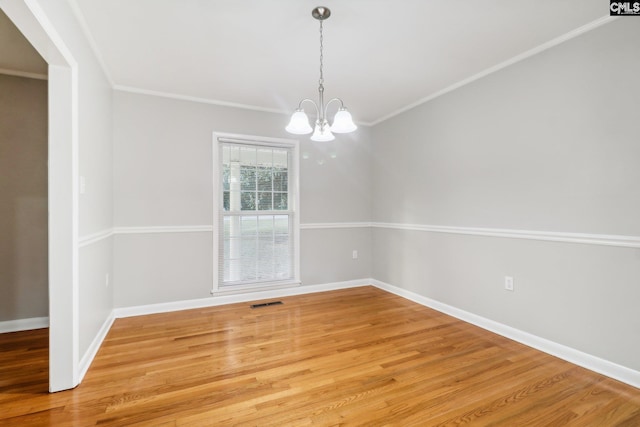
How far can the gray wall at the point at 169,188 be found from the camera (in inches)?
128

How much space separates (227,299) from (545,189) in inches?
137

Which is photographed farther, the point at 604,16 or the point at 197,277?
the point at 197,277

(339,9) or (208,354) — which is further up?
(339,9)

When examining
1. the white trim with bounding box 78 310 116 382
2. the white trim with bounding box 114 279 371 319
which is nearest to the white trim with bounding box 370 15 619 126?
the white trim with bounding box 114 279 371 319

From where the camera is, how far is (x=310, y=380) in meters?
2.03

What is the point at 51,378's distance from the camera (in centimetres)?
188

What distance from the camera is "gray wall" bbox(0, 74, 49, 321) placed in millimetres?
2797

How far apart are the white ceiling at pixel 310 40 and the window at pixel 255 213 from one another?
2.64ft

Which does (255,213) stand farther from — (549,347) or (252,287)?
(549,347)

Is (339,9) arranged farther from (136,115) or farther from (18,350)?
(18,350)

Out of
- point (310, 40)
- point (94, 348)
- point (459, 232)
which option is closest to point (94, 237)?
point (94, 348)

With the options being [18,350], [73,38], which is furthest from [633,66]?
[18,350]

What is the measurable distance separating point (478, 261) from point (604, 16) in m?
2.09

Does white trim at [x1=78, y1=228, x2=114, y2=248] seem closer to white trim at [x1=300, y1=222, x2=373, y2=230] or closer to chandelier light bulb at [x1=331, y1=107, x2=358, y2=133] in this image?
chandelier light bulb at [x1=331, y1=107, x2=358, y2=133]
